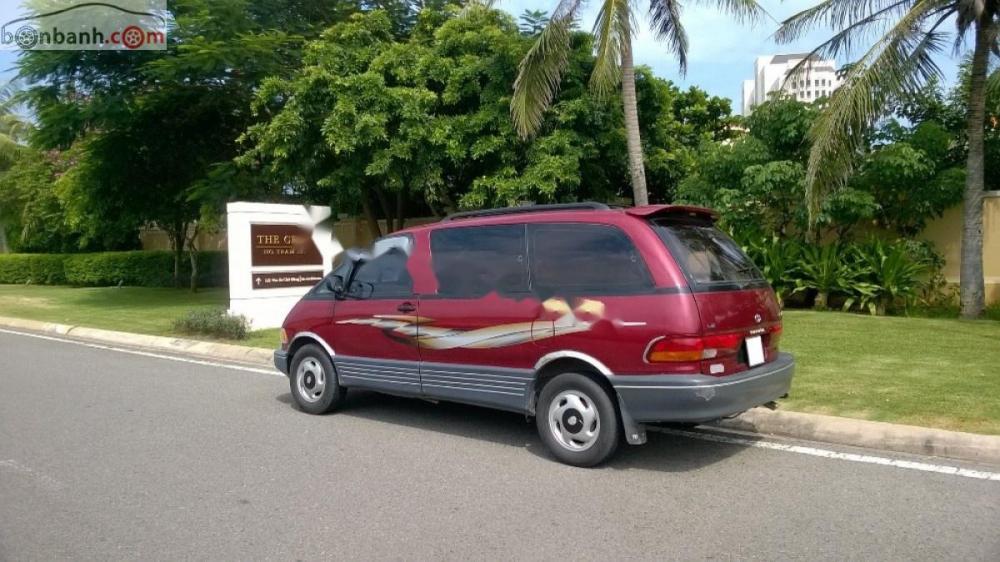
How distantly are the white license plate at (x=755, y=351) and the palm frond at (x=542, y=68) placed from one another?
27.5 ft

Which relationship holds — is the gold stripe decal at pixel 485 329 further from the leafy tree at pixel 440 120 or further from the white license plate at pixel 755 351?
the leafy tree at pixel 440 120

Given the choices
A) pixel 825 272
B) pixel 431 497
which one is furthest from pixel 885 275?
pixel 431 497

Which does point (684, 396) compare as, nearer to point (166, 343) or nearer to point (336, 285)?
point (336, 285)

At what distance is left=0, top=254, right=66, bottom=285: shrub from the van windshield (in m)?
33.2

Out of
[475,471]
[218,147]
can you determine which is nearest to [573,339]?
[475,471]

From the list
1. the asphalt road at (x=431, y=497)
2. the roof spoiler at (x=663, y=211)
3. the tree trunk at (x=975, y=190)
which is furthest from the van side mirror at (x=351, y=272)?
the tree trunk at (x=975, y=190)

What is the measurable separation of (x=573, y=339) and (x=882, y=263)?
1012 centimetres

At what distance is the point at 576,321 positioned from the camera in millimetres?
5500

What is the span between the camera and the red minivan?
5180 mm

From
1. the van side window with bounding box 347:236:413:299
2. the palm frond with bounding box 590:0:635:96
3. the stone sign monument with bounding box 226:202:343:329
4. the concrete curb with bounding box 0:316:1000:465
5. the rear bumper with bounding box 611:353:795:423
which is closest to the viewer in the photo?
the rear bumper with bounding box 611:353:795:423

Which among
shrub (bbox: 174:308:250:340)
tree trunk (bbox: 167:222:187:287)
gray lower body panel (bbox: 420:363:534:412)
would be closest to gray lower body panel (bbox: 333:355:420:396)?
gray lower body panel (bbox: 420:363:534:412)

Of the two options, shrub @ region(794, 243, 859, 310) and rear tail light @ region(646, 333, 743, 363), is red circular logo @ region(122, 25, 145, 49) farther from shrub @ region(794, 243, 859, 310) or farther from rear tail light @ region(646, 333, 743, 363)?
rear tail light @ region(646, 333, 743, 363)

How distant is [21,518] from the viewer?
469 cm

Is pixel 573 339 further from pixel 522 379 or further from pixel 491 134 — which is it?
pixel 491 134
